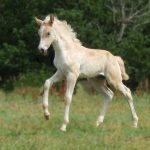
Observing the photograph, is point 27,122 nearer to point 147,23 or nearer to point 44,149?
point 44,149

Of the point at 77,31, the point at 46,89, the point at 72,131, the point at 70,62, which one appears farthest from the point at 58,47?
the point at 77,31

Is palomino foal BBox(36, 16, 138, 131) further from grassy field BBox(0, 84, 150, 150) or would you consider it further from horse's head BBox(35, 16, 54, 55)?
grassy field BBox(0, 84, 150, 150)

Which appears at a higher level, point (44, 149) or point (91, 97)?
point (44, 149)

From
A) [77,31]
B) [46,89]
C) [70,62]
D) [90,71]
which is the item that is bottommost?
[77,31]

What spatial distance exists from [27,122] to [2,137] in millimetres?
1947

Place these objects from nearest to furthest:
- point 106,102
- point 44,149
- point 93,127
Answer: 1. point 44,149
2. point 93,127
3. point 106,102

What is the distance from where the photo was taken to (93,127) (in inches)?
504

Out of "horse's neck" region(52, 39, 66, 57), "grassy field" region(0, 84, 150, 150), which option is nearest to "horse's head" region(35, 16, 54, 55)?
"horse's neck" region(52, 39, 66, 57)

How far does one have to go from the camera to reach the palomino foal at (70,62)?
12.5 m

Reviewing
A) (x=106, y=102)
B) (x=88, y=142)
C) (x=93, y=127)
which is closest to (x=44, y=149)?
(x=88, y=142)

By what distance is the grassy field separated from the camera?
34.9 feet

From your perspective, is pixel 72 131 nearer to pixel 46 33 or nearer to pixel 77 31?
pixel 46 33

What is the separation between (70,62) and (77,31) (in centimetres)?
1343

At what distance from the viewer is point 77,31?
26.0 m
